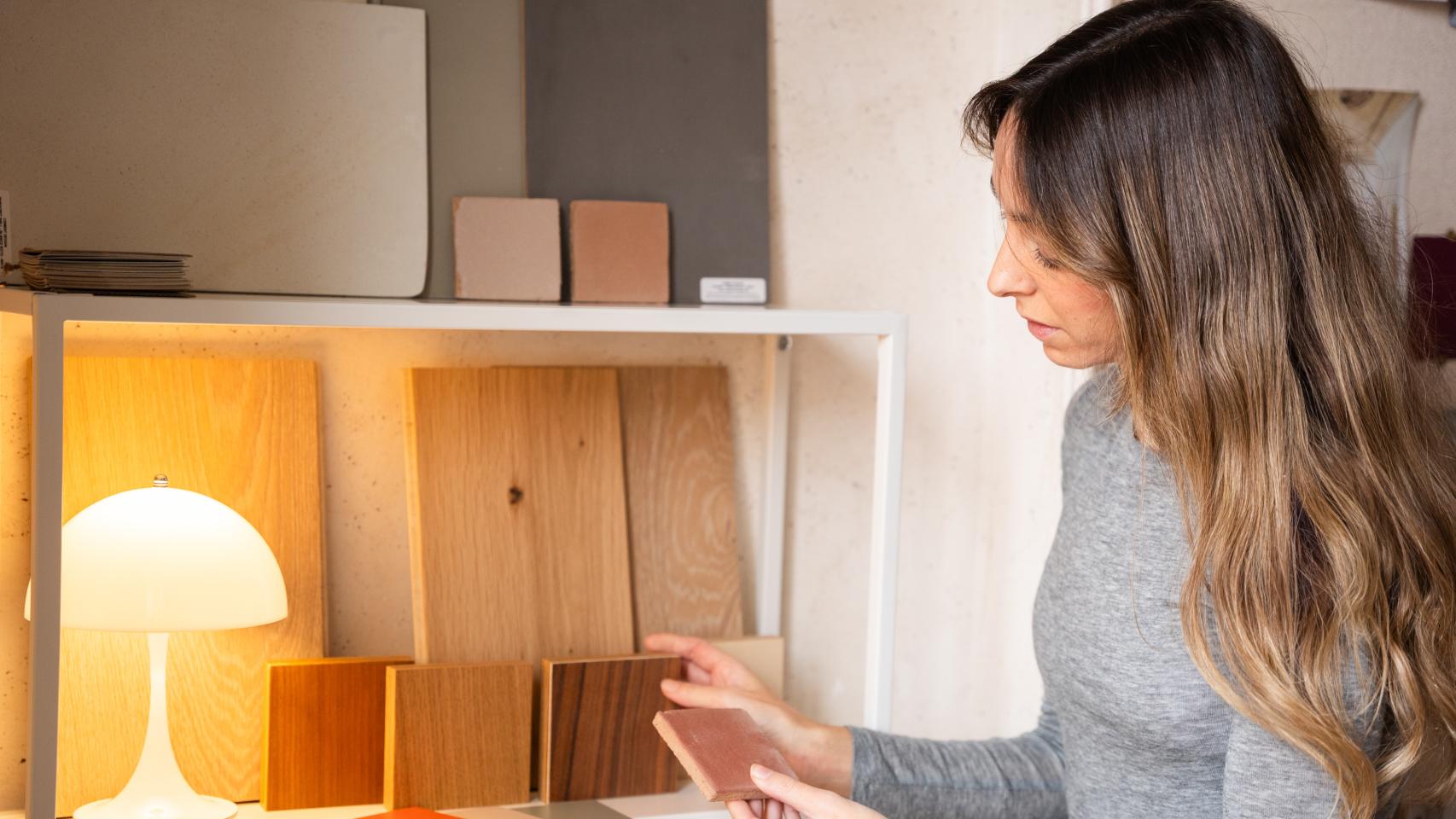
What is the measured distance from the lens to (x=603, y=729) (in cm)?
133

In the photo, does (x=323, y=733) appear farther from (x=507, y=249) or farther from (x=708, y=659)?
(x=507, y=249)

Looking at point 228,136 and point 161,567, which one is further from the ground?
point 228,136

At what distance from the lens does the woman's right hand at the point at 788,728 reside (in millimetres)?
1254

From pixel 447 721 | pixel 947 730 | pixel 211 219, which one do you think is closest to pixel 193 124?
pixel 211 219

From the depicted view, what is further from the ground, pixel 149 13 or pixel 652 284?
pixel 149 13

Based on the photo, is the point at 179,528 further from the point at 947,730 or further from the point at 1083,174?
the point at 947,730

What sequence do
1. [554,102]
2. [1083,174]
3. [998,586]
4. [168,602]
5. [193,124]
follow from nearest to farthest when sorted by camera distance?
[1083,174]
[168,602]
[193,124]
[554,102]
[998,586]

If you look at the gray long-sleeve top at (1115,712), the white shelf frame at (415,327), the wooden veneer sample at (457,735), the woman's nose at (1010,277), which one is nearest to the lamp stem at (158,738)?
the white shelf frame at (415,327)

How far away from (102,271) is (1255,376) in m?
1.00

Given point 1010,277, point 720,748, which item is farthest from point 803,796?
point 1010,277

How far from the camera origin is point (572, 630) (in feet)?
4.66

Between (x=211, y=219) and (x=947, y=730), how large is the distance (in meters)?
1.21

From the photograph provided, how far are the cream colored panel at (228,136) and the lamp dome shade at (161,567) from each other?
0.25m

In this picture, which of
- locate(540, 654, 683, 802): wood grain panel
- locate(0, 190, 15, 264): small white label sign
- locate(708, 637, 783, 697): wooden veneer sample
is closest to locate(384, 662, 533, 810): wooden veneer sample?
locate(540, 654, 683, 802): wood grain panel
